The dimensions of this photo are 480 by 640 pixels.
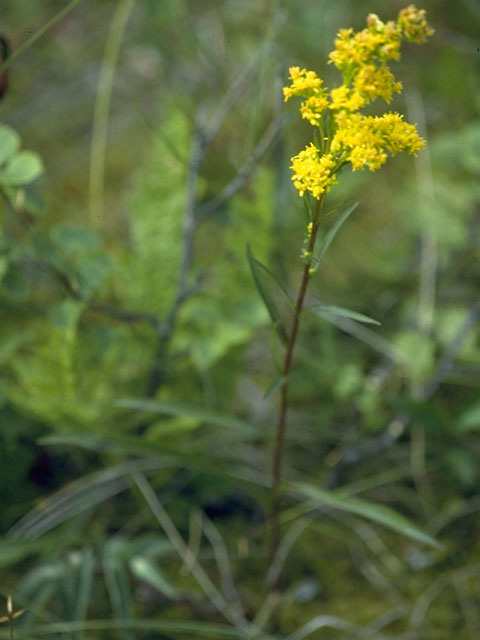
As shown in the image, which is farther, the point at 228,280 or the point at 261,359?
the point at 261,359

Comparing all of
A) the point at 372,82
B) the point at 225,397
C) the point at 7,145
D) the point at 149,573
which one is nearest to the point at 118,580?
the point at 149,573

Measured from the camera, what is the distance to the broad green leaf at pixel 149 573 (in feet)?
2.80

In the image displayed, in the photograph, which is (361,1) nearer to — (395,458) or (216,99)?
(216,99)

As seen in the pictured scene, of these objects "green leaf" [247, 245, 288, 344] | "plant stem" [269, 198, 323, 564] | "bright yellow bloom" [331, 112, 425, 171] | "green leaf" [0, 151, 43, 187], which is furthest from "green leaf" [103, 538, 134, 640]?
"bright yellow bloom" [331, 112, 425, 171]

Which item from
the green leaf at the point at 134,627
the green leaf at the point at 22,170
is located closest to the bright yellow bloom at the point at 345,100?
the green leaf at the point at 22,170

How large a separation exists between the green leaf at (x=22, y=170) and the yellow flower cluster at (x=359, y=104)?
1.17ft

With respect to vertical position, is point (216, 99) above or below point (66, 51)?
below

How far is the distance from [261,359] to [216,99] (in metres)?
0.61

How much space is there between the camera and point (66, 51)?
1830mm

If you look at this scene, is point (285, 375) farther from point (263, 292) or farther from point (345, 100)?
point (345, 100)

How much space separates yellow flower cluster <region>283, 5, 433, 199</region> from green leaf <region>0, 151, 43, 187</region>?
36cm

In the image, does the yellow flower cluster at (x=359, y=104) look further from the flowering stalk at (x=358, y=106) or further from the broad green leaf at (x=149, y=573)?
the broad green leaf at (x=149, y=573)

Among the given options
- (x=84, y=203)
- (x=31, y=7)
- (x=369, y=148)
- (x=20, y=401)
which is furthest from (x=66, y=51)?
(x=369, y=148)

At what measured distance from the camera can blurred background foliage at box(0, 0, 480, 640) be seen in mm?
903
